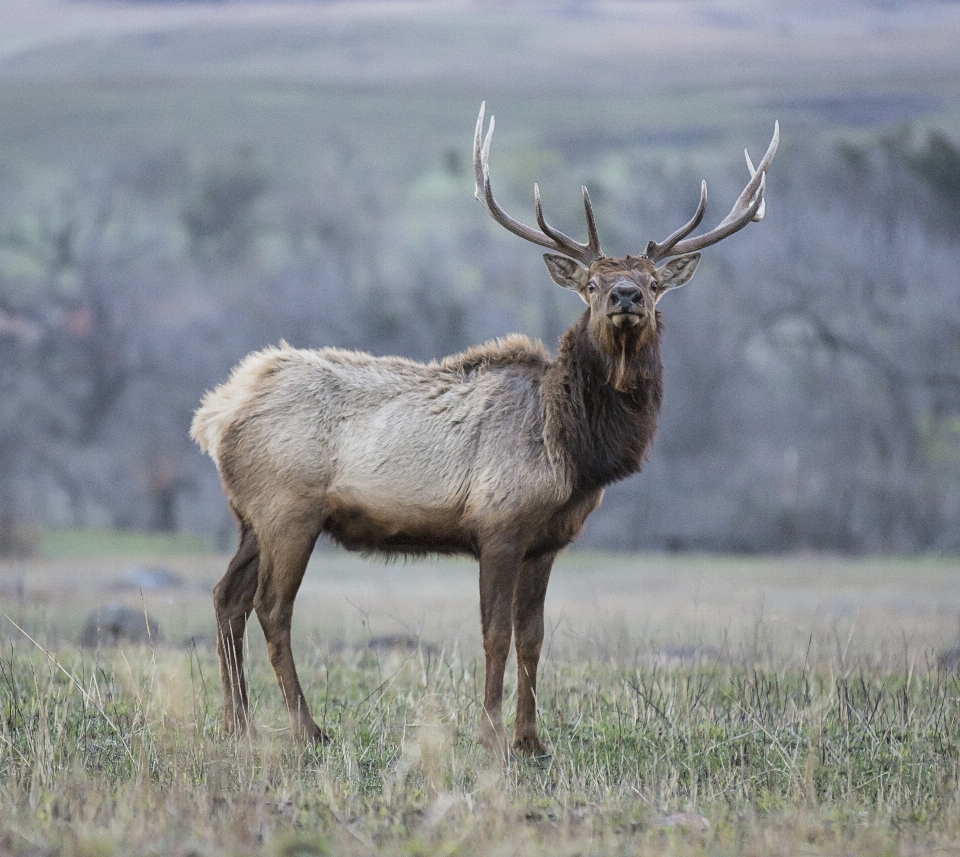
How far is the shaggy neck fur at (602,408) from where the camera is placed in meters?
7.70

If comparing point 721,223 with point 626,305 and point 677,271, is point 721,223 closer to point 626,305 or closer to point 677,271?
point 677,271

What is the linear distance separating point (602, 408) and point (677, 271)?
3.96 ft

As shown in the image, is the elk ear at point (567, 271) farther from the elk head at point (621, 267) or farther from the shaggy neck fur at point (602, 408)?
the shaggy neck fur at point (602, 408)

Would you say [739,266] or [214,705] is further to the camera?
[739,266]

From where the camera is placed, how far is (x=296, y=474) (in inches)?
307

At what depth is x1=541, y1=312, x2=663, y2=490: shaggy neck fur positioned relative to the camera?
7.70 meters

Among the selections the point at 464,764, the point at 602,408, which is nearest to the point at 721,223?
the point at 602,408

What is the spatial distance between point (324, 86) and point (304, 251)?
27639 mm

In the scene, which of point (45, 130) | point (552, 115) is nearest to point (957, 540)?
point (552, 115)

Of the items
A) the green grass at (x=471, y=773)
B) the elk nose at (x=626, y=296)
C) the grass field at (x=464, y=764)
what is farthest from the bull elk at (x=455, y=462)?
the green grass at (x=471, y=773)

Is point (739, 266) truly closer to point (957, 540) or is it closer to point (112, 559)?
point (957, 540)

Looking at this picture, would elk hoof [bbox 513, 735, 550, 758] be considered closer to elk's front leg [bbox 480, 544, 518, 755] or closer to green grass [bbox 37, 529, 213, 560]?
elk's front leg [bbox 480, 544, 518, 755]

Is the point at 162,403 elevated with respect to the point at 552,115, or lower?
lower

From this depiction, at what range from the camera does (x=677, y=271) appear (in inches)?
331
